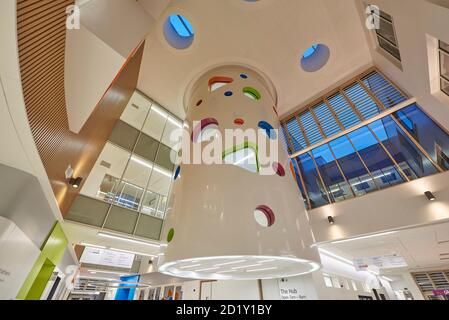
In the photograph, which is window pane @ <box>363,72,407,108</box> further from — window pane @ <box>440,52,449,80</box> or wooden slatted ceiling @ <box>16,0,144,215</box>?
wooden slatted ceiling @ <box>16,0,144,215</box>

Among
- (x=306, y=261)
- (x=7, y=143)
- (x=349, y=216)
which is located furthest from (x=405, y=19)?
(x=7, y=143)

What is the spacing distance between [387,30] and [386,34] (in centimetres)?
20

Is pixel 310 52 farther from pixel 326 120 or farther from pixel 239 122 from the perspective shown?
pixel 239 122

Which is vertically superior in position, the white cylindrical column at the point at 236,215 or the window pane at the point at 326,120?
the window pane at the point at 326,120

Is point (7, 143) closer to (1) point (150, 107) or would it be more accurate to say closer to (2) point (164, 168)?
(2) point (164, 168)

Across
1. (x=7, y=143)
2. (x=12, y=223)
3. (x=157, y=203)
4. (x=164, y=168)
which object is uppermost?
(x=164, y=168)

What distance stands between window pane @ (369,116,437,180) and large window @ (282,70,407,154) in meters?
0.48

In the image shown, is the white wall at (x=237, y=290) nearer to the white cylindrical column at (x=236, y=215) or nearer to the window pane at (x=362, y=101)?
the white cylindrical column at (x=236, y=215)

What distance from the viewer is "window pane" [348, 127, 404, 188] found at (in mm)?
5469

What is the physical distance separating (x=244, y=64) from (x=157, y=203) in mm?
6174

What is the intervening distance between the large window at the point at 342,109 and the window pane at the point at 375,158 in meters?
0.47

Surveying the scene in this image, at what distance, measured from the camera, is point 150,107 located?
838 cm

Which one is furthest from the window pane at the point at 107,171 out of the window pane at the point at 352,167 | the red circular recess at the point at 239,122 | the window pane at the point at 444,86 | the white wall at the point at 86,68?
the window pane at the point at 444,86

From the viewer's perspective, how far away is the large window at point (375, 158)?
17.0 feet
